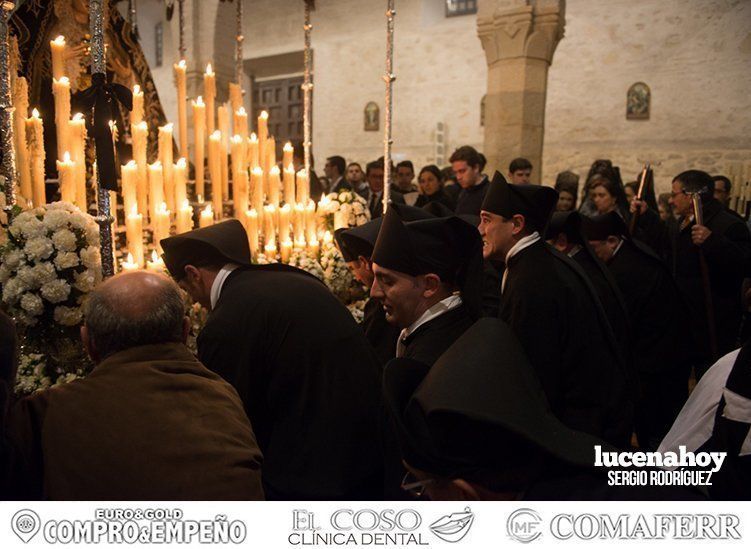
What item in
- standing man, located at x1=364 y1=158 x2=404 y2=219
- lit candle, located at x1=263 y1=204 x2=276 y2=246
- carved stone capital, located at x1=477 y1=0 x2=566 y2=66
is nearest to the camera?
lit candle, located at x1=263 y1=204 x2=276 y2=246

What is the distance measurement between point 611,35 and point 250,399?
13.4 meters

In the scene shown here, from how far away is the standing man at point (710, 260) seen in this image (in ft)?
14.7

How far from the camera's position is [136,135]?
346cm

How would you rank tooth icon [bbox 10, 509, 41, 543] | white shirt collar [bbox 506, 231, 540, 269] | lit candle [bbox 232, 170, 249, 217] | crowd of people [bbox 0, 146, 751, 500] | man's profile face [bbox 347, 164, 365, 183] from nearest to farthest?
crowd of people [bbox 0, 146, 751, 500] < tooth icon [bbox 10, 509, 41, 543] < white shirt collar [bbox 506, 231, 540, 269] < lit candle [bbox 232, 170, 249, 217] < man's profile face [bbox 347, 164, 365, 183]

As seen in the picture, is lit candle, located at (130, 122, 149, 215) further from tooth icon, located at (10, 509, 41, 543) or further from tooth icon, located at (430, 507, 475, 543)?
tooth icon, located at (430, 507, 475, 543)

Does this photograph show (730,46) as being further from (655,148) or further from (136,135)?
(136,135)

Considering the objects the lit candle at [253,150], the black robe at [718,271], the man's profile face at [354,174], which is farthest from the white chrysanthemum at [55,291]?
the man's profile face at [354,174]

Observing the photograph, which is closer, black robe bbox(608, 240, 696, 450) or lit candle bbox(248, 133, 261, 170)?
black robe bbox(608, 240, 696, 450)

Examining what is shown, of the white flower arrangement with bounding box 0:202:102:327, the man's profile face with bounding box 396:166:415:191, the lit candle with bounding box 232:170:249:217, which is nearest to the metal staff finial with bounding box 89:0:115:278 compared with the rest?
the white flower arrangement with bounding box 0:202:102:327

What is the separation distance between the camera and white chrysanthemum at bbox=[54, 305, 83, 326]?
2.53m

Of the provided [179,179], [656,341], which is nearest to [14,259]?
[179,179]

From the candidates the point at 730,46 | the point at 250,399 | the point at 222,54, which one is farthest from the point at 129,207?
the point at 730,46

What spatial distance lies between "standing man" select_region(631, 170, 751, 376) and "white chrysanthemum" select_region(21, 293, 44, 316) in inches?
148

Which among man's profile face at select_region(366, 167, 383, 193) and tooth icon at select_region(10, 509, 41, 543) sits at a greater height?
man's profile face at select_region(366, 167, 383, 193)
